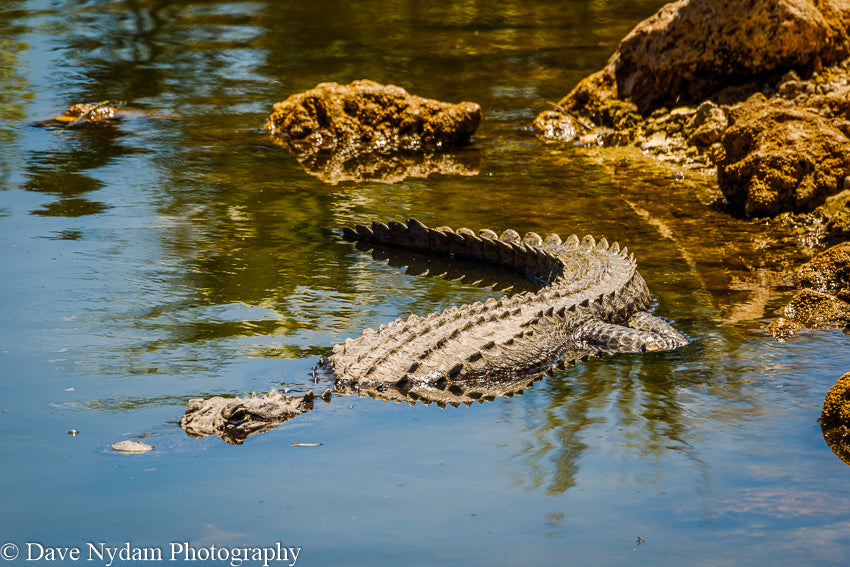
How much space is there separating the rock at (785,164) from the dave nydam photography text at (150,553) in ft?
19.9

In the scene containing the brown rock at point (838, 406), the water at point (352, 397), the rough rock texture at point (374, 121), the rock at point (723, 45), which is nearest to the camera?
the water at point (352, 397)

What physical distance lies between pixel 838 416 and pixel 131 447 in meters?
3.43

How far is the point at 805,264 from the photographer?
7.11m

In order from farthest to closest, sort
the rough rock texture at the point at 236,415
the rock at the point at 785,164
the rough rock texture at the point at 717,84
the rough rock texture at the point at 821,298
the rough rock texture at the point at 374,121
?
the rough rock texture at the point at 374,121, the rough rock texture at the point at 717,84, the rock at the point at 785,164, the rough rock texture at the point at 821,298, the rough rock texture at the point at 236,415

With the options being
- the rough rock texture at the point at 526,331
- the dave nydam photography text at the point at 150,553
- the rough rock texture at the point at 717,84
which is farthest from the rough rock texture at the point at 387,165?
the dave nydam photography text at the point at 150,553

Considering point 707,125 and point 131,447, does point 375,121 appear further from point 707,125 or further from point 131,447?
point 131,447

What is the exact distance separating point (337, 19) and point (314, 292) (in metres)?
12.8

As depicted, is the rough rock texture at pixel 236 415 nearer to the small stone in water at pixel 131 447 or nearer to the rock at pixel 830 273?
the small stone in water at pixel 131 447

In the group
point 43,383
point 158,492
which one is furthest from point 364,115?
point 158,492

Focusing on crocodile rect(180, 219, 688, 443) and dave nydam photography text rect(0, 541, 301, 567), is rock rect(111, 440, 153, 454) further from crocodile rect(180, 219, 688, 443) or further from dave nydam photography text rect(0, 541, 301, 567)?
dave nydam photography text rect(0, 541, 301, 567)

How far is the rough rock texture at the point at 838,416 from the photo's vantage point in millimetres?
4836

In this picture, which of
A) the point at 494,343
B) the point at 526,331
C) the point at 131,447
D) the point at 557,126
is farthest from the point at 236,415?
the point at 557,126

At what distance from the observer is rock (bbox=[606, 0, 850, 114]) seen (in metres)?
10.9

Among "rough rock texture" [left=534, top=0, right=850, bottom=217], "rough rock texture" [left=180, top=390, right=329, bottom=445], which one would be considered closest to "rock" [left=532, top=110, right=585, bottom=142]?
"rough rock texture" [left=534, top=0, right=850, bottom=217]
